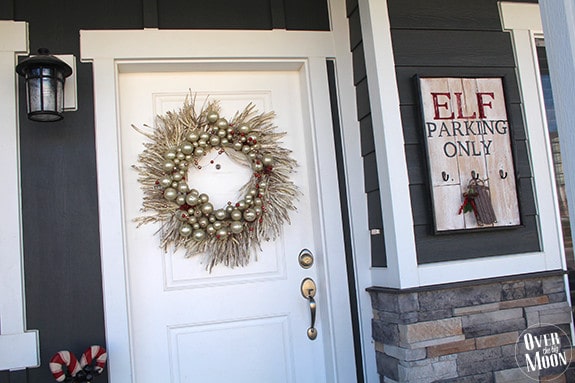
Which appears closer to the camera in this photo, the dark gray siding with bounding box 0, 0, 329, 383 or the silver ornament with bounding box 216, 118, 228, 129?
the dark gray siding with bounding box 0, 0, 329, 383

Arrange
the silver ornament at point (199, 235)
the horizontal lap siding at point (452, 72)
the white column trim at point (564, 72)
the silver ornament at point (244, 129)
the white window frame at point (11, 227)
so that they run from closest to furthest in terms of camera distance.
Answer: the white column trim at point (564, 72) < the white window frame at point (11, 227) < the horizontal lap siding at point (452, 72) < the silver ornament at point (199, 235) < the silver ornament at point (244, 129)

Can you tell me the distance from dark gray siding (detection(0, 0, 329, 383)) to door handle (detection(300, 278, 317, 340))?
85 cm

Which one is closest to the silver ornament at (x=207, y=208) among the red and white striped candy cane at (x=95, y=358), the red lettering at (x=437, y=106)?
the red and white striped candy cane at (x=95, y=358)

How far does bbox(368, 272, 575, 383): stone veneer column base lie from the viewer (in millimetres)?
2082

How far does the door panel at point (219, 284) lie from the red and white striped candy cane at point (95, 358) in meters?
0.19

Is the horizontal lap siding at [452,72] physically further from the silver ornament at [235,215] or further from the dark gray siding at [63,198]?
the dark gray siding at [63,198]

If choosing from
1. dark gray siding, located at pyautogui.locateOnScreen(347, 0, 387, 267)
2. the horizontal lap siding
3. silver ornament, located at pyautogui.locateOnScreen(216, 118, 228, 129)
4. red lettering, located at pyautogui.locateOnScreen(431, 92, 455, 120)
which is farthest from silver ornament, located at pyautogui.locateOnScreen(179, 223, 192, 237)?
red lettering, located at pyautogui.locateOnScreen(431, 92, 455, 120)

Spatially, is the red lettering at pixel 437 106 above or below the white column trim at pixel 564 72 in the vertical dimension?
above

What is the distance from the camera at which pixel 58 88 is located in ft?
7.09

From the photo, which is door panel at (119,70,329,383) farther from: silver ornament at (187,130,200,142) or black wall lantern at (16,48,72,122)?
black wall lantern at (16,48,72,122)

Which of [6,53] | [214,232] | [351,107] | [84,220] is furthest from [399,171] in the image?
[6,53]

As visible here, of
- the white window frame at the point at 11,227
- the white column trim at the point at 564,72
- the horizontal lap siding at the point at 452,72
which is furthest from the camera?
the horizontal lap siding at the point at 452,72

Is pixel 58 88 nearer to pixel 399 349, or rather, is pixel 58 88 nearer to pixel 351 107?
pixel 351 107

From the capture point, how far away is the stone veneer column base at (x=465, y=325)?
208 centimetres
